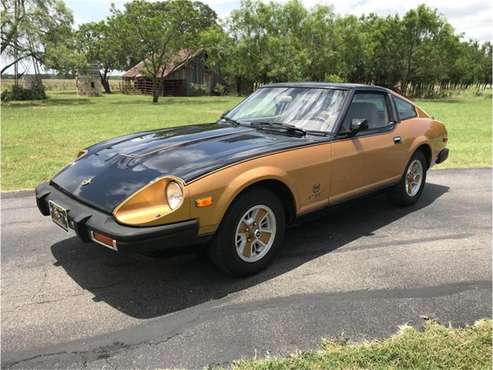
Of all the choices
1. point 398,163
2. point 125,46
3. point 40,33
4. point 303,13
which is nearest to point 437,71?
point 303,13

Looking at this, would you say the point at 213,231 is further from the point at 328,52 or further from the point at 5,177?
the point at 328,52

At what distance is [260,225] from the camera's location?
353cm

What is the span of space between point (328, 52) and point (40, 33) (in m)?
24.4

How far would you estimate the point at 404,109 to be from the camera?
5391mm

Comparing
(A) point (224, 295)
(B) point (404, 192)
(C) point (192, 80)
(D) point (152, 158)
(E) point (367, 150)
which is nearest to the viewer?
(A) point (224, 295)

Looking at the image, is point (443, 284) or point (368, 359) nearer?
point (368, 359)

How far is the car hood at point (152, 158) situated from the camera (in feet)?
10.4

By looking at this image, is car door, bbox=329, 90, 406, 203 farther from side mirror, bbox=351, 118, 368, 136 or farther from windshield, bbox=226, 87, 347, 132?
windshield, bbox=226, 87, 347, 132

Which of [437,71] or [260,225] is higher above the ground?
[437,71]

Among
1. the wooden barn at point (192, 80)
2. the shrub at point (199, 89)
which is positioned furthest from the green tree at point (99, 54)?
the shrub at point (199, 89)

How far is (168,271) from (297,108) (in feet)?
6.81

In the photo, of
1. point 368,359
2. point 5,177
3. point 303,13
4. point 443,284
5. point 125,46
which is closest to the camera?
point 368,359

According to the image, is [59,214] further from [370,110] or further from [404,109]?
[404,109]

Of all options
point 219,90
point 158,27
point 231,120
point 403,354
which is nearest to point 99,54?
point 219,90
